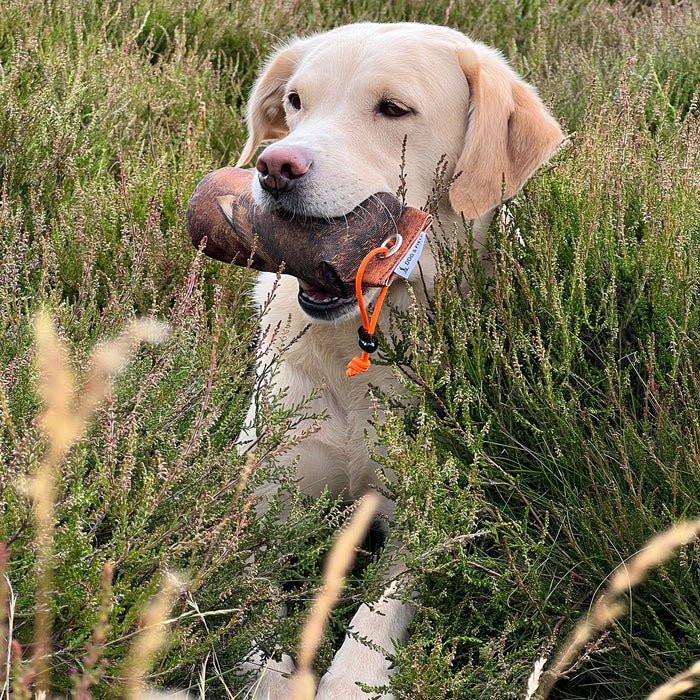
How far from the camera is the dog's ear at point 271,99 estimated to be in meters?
3.20

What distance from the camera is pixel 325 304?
8.14 ft

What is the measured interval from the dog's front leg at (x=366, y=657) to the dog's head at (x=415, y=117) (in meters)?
0.83

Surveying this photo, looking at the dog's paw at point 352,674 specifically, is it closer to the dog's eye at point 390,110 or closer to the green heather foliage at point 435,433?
the green heather foliage at point 435,433

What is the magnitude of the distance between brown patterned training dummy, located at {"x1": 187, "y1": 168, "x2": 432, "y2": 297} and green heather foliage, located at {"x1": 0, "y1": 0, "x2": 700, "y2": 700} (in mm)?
163

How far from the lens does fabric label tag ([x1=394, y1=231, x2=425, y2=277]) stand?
2.43m

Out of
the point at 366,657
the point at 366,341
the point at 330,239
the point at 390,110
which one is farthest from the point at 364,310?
the point at 366,657

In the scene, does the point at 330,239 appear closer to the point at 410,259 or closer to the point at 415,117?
the point at 410,259

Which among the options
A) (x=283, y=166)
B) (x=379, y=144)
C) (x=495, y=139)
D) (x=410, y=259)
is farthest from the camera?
(x=495, y=139)

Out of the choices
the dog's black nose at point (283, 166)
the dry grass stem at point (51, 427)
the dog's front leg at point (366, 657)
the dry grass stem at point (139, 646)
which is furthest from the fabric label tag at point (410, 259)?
the dry grass stem at point (139, 646)

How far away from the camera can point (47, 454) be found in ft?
5.57

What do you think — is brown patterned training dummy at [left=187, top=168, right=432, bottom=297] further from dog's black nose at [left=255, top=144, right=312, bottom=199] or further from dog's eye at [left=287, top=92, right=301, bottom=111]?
dog's eye at [left=287, top=92, right=301, bottom=111]

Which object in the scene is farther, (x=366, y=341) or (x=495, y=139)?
(x=495, y=139)

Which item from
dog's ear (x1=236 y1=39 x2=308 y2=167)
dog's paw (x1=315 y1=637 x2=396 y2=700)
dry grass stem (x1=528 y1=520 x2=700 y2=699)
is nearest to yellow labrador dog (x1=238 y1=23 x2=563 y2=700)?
dog's ear (x1=236 y1=39 x2=308 y2=167)

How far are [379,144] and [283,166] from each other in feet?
1.32
